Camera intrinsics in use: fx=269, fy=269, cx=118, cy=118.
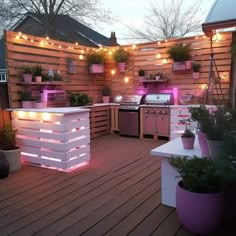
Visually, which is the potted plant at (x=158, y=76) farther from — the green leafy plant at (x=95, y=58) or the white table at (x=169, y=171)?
the white table at (x=169, y=171)

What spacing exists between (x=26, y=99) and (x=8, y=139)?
82 cm

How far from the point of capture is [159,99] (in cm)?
563

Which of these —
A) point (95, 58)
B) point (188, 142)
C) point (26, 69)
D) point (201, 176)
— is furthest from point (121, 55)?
point (201, 176)

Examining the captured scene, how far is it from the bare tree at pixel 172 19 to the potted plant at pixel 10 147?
858 centimetres

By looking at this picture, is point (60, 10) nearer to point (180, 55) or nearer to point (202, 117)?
point (180, 55)

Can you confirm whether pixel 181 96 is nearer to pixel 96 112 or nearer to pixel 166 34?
pixel 96 112

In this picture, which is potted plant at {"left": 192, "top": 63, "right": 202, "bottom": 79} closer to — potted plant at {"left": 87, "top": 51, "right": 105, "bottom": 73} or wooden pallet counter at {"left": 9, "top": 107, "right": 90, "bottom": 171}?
potted plant at {"left": 87, "top": 51, "right": 105, "bottom": 73}

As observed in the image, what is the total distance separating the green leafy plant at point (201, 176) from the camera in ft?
6.54

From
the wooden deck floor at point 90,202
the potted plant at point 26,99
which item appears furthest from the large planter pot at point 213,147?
the potted plant at point 26,99

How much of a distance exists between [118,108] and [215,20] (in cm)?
313

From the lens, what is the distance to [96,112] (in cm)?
596

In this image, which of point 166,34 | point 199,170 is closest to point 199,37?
point 199,170

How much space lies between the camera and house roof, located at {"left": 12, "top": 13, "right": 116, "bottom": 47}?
9.95 meters

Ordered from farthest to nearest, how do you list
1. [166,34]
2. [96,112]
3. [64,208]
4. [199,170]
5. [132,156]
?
1. [166,34]
2. [96,112]
3. [132,156]
4. [64,208]
5. [199,170]
